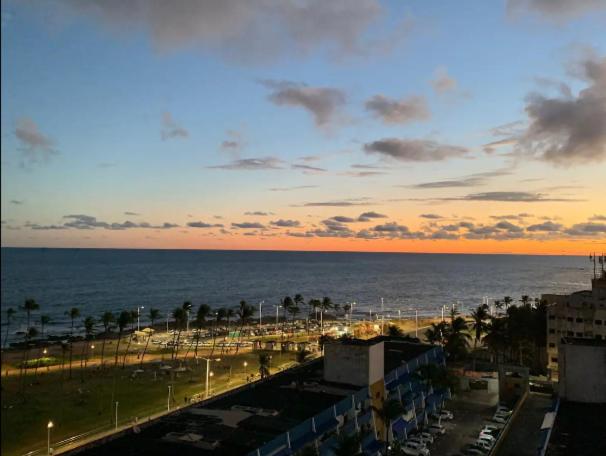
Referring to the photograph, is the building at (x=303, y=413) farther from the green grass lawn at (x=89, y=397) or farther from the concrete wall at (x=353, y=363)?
the green grass lawn at (x=89, y=397)

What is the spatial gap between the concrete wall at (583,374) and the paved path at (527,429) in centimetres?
594

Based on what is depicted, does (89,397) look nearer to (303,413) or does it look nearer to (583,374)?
(303,413)

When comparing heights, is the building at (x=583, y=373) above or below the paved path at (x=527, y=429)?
above

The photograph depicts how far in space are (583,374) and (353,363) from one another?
76.4 ft

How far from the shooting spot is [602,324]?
84500mm

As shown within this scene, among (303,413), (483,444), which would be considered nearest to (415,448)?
(483,444)

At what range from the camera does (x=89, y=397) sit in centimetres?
7019

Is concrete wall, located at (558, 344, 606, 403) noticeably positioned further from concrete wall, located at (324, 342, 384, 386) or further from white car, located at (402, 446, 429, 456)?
concrete wall, located at (324, 342, 384, 386)

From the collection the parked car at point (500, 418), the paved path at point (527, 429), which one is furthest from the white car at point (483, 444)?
the parked car at point (500, 418)

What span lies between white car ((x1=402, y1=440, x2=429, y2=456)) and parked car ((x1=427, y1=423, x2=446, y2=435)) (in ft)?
17.6

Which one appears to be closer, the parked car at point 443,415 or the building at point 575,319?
the parked car at point 443,415

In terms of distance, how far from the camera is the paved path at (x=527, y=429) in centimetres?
4734

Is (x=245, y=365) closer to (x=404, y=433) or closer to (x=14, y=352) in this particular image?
(x=404, y=433)

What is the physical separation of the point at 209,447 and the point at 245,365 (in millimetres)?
61264
